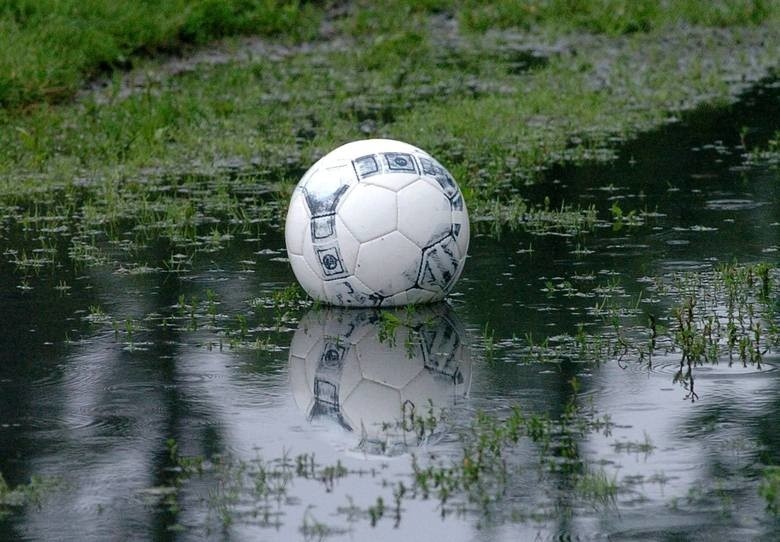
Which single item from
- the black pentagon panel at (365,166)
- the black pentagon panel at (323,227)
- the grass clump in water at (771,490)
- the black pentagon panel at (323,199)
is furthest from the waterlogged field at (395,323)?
the black pentagon panel at (365,166)

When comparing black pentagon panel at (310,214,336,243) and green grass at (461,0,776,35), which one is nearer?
black pentagon panel at (310,214,336,243)

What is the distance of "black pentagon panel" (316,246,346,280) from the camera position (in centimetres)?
843

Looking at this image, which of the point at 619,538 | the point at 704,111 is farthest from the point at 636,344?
the point at 704,111

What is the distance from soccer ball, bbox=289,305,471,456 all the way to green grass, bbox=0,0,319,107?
7.65m

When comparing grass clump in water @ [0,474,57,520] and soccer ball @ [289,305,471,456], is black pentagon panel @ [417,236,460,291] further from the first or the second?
grass clump in water @ [0,474,57,520]

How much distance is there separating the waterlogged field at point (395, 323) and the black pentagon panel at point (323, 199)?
0.57 metres

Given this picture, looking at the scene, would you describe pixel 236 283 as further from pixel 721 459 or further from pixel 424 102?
pixel 424 102

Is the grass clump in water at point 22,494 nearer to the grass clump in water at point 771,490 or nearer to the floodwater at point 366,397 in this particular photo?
the floodwater at point 366,397

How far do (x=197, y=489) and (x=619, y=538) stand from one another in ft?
5.24

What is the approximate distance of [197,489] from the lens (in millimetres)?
5879

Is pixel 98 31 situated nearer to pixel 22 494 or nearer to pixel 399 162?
pixel 399 162

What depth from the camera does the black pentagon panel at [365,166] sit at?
336 inches

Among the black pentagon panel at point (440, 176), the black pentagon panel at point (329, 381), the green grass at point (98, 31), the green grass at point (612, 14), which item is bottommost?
the black pentagon panel at point (329, 381)

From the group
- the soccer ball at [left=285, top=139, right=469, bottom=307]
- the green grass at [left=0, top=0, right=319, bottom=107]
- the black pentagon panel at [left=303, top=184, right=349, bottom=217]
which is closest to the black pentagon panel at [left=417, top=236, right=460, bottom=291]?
the soccer ball at [left=285, top=139, right=469, bottom=307]
